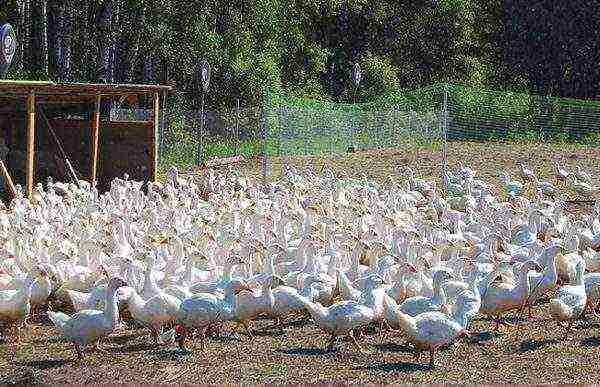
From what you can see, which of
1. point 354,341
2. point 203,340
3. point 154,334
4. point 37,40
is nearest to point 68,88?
point 154,334

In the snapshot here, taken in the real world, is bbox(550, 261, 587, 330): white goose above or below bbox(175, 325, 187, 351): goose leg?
above

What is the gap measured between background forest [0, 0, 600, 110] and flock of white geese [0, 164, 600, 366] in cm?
Result: 1545

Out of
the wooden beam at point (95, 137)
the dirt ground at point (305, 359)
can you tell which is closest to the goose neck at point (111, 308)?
the dirt ground at point (305, 359)

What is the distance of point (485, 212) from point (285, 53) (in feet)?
92.9

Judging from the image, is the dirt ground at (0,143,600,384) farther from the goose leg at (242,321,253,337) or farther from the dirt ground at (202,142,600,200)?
the dirt ground at (202,142,600,200)

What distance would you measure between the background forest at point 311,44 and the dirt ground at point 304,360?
2043cm

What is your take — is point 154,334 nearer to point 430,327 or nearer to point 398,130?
point 430,327

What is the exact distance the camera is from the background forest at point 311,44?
105ft

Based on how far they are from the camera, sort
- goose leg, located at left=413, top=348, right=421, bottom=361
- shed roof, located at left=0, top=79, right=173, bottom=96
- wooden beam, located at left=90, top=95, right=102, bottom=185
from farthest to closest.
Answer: wooden beam, located at left=90, top=95, right=102, bottom=185, shed roof, located at left=0, top=79, right=173, bottom=96, goose leg, located at left=413, top=348, right=421, bottom=361

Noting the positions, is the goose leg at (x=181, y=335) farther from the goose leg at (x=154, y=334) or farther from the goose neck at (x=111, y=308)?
the goose neck at (x=111, y=308)

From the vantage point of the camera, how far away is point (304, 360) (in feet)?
30.0

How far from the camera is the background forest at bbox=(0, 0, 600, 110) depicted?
32.2m

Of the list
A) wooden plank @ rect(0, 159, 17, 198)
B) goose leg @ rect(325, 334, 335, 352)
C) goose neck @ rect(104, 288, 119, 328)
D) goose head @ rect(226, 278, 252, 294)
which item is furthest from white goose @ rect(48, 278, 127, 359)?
wooden plank @ rect(0, 159, 17, 198)

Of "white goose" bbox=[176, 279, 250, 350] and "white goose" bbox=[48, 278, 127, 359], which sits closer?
"white goose" bbox=[48, 278, 127, 359]
